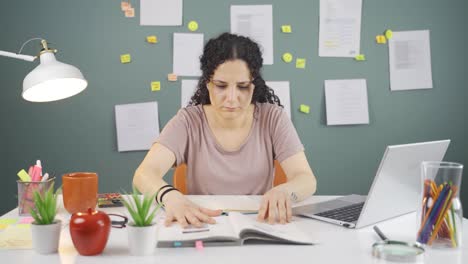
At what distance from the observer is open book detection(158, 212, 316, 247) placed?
3.79 ft

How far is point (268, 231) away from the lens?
119 centimetres

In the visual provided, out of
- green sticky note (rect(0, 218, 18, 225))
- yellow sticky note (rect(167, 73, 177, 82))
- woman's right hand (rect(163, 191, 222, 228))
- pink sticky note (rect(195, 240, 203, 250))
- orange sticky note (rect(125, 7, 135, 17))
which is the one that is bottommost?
green sticky note (rect(0, 218, 18, 225))

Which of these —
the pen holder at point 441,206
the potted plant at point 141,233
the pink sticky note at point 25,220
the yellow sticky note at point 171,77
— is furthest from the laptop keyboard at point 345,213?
the yellow sticky note at point 171,77

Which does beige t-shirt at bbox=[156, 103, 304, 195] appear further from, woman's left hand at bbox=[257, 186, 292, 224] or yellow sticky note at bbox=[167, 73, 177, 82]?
yellow sticky note at bbox=[167, 73, 177, 82]

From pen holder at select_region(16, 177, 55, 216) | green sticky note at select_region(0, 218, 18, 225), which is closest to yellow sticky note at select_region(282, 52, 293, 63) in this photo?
pen holder at select_region(16, 177, 55, 216)

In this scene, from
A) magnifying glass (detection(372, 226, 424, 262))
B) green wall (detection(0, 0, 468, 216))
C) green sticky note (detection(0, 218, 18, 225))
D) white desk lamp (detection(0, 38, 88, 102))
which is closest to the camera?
magnifying glass (detection(372, 226, 424, 262))

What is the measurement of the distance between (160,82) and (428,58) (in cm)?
164

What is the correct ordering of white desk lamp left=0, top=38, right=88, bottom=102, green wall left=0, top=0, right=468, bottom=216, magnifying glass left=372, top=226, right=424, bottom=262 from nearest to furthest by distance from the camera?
1. magnifying glass left=372, top=226, right=424, bottom=262
2. white desk lamp left=0, top=38, right=88, bottom=102
3. green wall left=0, top=0, right=468, bottom=216

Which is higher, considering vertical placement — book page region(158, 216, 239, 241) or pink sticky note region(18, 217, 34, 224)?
book page region(158, 216, 239, 241)

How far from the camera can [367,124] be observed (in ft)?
10.2

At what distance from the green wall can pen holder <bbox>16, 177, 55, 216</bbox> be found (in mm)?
1504

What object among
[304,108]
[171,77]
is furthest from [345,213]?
[171,77]

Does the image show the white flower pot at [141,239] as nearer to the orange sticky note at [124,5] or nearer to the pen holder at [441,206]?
the pen holder at [441,206]

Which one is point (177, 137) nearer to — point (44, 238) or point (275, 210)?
point (275, 210)
